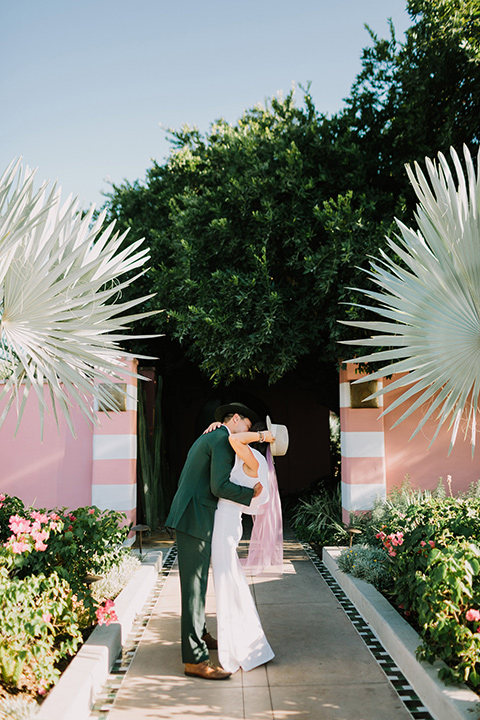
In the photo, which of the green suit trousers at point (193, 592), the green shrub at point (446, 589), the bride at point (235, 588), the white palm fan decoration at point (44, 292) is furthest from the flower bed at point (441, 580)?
the white palm fan decoration at point (44, 292)

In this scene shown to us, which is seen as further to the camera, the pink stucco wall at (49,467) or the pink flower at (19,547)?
the pink stucco wall at (49,467)

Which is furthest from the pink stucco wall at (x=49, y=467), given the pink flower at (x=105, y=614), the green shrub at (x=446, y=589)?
the green shrub at (x=446, y=589)

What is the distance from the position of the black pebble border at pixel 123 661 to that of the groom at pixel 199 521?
47 centimetres

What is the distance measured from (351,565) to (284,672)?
84.8 inches

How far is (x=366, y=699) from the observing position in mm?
3227

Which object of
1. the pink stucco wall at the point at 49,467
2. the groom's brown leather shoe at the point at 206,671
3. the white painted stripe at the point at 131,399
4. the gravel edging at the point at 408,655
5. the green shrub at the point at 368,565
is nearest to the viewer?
the gravel edging at the point at 408,655

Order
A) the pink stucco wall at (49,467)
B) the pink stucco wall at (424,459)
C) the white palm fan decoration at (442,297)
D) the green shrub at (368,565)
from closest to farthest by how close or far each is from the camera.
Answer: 1. the white palm fan decoration at (442,297)
2. the green shrub at (368,565)
3. the pink stucco wall at (424,459)
4. the pink stucco wall at (49,467)

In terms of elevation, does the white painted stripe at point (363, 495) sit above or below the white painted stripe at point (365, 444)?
below

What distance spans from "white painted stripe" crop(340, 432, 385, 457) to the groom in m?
3.79

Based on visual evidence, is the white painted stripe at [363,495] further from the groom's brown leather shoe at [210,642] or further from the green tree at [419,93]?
the green tree at [419,93]

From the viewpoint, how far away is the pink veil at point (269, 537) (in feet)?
18.3

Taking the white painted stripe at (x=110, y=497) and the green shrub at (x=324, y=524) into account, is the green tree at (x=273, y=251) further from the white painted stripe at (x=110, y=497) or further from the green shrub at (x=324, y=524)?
the green shrub at (x=324, y=524)

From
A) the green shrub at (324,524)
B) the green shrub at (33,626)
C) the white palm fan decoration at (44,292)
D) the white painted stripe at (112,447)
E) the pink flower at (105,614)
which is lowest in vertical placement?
the green shrub at (324,524)

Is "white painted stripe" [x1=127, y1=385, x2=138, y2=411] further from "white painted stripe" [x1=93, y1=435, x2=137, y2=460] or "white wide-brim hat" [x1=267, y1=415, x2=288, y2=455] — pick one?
"white wide-brim hat" [x1=267, y1=415, x2=288, y2=455]
